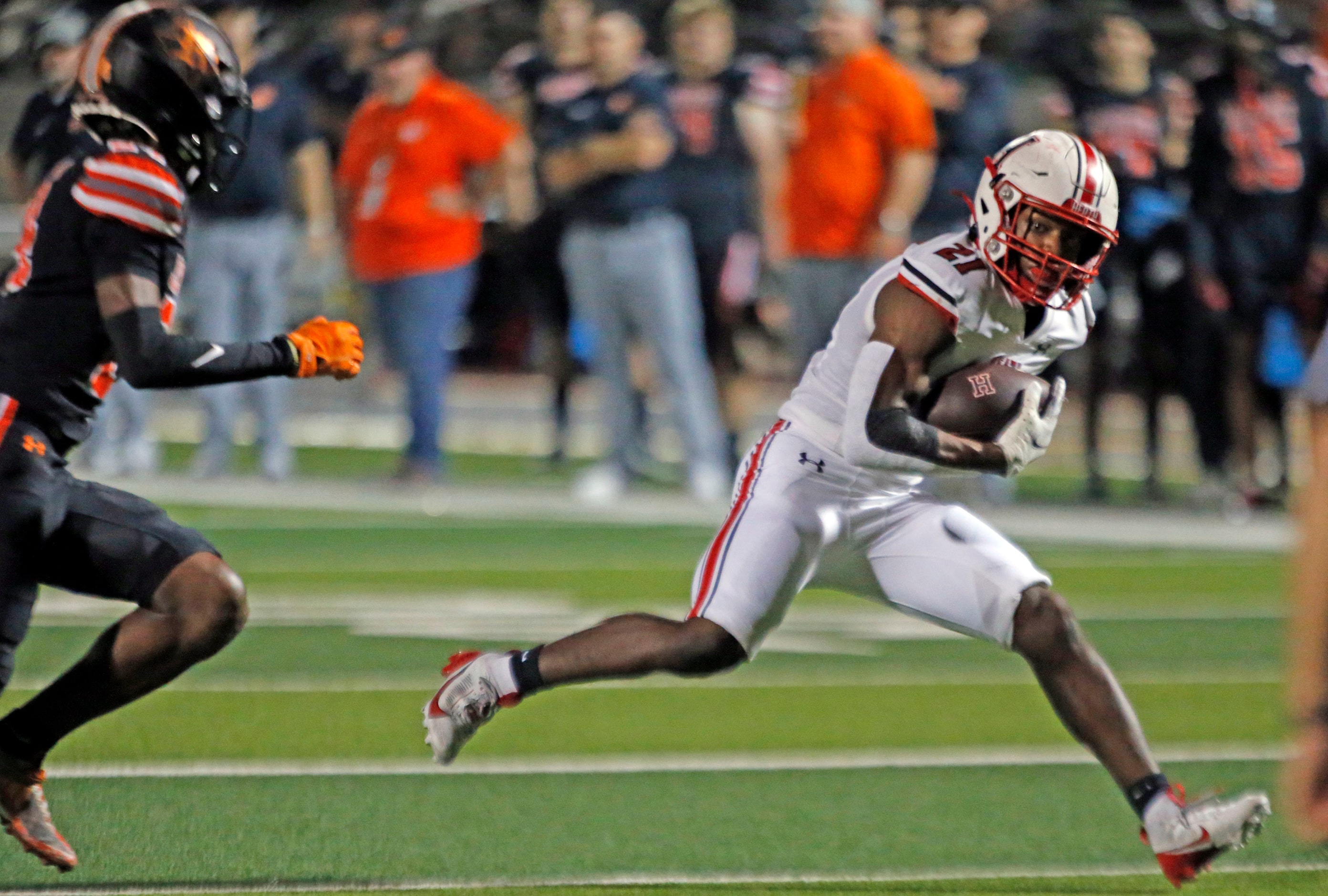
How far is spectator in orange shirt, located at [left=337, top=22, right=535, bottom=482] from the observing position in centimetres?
1072

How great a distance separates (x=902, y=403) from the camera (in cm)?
422

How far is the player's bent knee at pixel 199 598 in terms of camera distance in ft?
13.3

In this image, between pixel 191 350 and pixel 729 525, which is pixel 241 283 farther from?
pixel 191 350

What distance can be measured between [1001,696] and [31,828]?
10.5 ft

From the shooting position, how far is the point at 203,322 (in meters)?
11.0

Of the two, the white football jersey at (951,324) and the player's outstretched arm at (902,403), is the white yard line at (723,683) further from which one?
the player's outstretched arm at (902,403)

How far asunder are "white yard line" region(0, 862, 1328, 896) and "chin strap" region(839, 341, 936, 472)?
78cm

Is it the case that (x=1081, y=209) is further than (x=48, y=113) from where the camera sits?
No

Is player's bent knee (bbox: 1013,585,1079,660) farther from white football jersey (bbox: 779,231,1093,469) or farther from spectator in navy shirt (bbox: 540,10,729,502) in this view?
spectator in navy shirt (bbox: 540,10,729,502)

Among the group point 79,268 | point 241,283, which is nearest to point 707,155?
point 241,283

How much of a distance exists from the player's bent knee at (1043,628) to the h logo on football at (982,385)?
394mm

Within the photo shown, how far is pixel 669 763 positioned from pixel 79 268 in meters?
2.02

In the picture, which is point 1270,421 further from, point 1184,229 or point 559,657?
point 559,657

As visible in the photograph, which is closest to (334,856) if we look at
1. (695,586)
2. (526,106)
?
(695,586)
